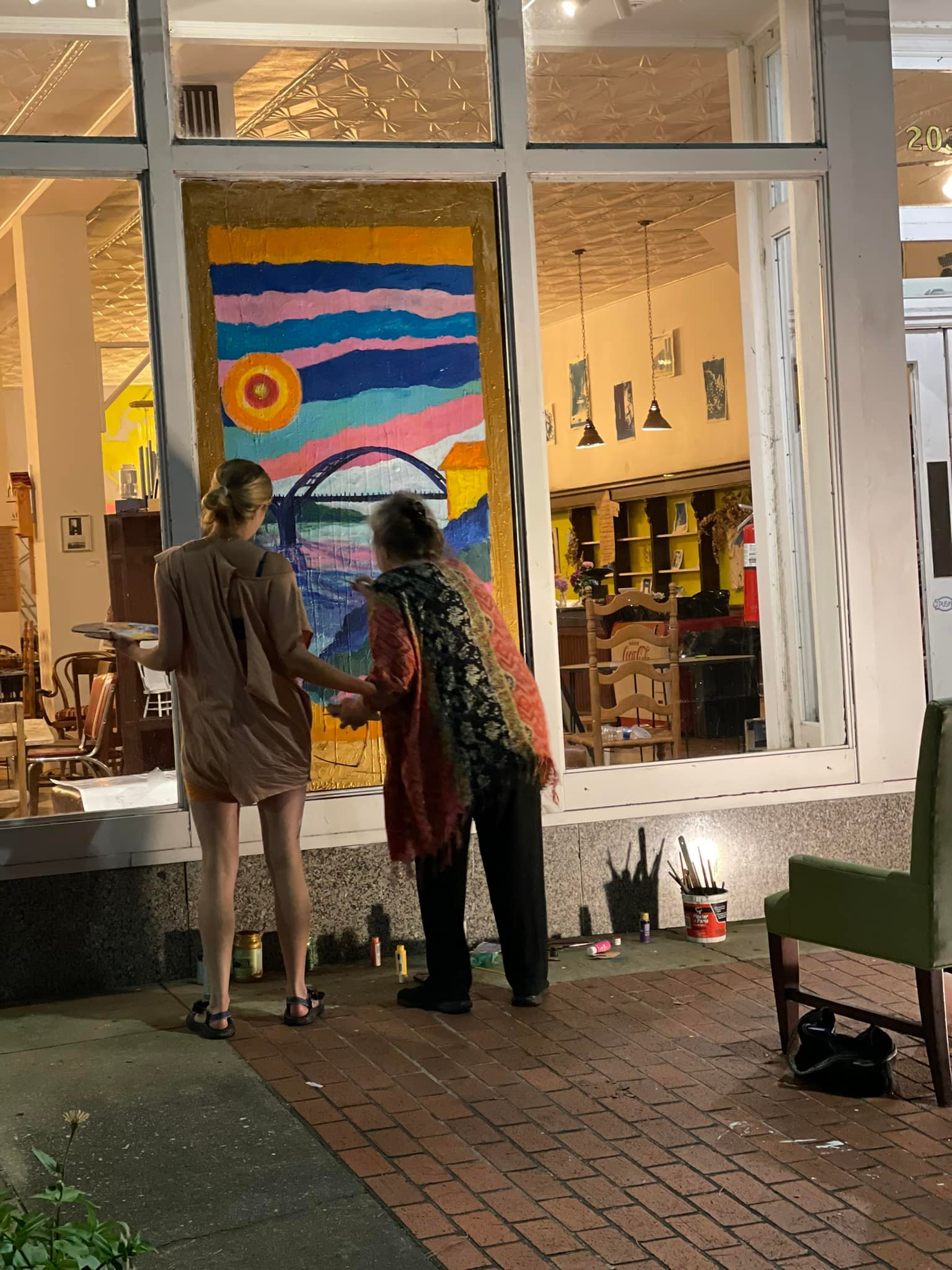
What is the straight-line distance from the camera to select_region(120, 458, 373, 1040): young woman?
536cm

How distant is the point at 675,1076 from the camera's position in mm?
4711

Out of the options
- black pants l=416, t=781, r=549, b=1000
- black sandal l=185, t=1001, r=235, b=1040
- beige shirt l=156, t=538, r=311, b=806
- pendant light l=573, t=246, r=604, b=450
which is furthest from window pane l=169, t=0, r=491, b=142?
black sandal l=185, t=1001, r=235, b=1040

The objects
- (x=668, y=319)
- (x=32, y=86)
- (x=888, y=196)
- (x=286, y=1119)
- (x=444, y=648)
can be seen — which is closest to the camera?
(x=286, y=1119)

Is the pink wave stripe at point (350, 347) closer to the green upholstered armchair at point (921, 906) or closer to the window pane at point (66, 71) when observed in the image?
the window pane at point (66, 71)

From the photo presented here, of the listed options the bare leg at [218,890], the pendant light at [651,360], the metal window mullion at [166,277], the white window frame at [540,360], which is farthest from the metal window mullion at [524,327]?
the bare leg at [218,890]

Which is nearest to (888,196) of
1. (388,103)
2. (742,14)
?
(742,14)

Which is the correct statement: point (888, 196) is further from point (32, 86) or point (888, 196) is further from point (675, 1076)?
point (675, 1076)

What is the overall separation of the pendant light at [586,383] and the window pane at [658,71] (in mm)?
672

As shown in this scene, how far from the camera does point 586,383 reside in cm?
821

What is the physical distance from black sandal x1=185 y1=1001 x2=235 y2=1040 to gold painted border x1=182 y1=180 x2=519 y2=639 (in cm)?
219

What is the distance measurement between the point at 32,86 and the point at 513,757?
3.41 metres

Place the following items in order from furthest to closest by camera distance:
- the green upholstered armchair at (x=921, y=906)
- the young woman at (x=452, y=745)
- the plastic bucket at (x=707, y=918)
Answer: the plastic bucket at (x=707, y=918), the young woman at (x=452, y=745), the green upholstered armchair at (x=921, y=906)

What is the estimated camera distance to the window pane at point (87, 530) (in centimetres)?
645

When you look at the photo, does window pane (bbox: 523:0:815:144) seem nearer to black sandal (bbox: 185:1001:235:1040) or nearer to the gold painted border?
the gold painted border
